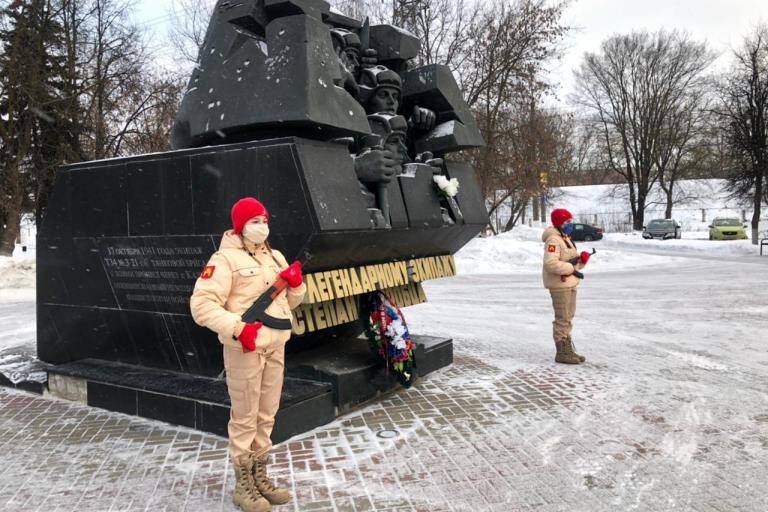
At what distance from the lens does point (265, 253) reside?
140 inches

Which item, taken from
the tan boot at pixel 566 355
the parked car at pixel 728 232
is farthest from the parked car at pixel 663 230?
the tan boot at pixel 566 355

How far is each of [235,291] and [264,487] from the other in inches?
44.4

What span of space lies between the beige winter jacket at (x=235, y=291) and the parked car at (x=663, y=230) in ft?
117

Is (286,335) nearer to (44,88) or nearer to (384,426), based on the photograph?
(384,426)

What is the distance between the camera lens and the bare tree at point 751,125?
26.7 metres

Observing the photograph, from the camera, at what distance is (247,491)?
11.2 feet

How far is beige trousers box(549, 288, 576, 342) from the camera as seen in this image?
6.79 meters

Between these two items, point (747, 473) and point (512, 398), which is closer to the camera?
point (747, 473)

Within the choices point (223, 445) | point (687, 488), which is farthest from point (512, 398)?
point (223, 445)

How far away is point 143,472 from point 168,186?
2.41m

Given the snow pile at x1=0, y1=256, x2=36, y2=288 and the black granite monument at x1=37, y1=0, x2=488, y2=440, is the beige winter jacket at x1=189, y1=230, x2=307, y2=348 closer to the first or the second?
the black granite monument at x1=37, y1=0, x2=488, y2=440

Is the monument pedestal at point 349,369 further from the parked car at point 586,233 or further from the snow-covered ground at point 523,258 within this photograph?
the parked car at point 586,233

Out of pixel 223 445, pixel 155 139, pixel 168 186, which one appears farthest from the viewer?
pixel 155 139

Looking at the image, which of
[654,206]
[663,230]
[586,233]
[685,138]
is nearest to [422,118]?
[586,233]
